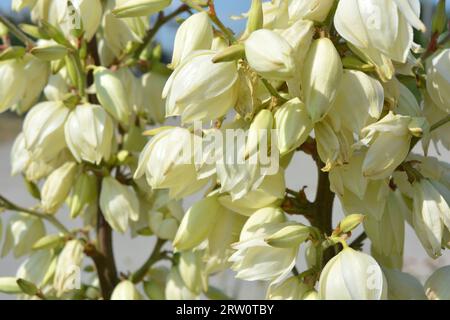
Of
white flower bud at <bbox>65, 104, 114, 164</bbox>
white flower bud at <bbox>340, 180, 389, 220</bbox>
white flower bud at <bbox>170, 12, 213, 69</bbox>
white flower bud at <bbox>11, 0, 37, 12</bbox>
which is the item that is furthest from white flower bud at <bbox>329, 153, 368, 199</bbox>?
white flower bud at <bbox>11, 0, 37, 12</bbox>

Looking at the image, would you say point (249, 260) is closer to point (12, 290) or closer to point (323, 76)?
point (323, 76)

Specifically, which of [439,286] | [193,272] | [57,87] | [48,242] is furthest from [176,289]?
[439,286]

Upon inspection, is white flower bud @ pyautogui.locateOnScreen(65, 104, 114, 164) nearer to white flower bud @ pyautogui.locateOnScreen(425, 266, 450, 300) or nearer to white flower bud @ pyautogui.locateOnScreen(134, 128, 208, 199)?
white flower bud @ pyautogui.locateOnScreen(134, 128, 208, 199)

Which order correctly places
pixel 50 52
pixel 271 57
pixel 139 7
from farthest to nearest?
pixel 50 52
pixel 139 7
pixel 271 57

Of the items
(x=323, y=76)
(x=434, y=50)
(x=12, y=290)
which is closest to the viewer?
(x=323, y=76)

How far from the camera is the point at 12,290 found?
73 centimetres

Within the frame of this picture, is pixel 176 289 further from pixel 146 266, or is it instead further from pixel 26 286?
pixel 26 286

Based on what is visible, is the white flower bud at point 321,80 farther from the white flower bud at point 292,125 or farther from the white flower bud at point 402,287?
the white flower bud at point 402,287

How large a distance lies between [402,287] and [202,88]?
0.20m

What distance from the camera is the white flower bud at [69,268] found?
732 mm

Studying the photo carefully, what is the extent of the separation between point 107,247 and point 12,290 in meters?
0.12

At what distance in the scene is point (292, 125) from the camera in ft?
1.52

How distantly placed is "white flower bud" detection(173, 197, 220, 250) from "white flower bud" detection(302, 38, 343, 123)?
12 cm
